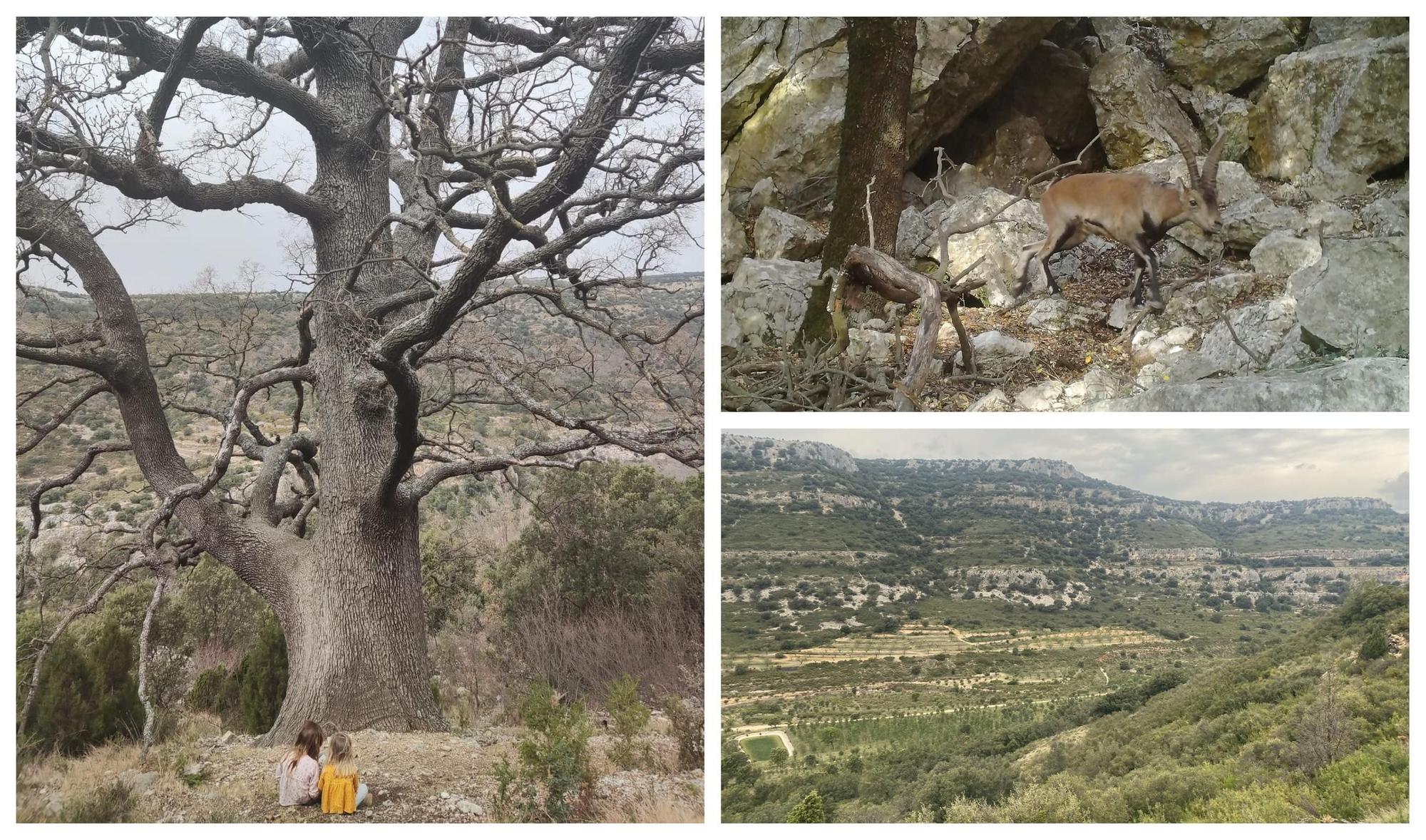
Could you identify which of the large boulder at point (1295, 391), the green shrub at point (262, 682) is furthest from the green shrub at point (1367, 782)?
the green shrub at point (262, 682)

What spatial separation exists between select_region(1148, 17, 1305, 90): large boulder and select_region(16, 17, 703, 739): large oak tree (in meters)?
2.50

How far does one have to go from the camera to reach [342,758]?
391 cm

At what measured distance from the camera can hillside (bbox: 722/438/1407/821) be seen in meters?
3.55

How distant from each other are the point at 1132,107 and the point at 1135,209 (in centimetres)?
125

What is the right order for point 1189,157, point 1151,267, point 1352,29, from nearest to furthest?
point 1189,157 → point 1151,267 → point 1352,29

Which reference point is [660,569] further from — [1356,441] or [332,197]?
[1356,441]

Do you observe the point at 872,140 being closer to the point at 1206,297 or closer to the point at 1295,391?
the point at 1206,297

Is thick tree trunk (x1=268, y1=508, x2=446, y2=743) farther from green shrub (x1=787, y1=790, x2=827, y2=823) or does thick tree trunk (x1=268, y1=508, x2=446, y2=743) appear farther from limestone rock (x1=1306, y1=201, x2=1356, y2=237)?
limestone rock (x1=1306, y1=201, x2=1356, y2=237)

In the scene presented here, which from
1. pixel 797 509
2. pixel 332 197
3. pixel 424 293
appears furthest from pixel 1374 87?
pixel 332 197

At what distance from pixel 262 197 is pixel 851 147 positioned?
3471 mm

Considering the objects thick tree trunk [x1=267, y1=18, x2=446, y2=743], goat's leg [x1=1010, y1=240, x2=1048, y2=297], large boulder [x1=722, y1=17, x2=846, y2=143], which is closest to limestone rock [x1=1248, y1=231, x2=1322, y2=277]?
goat's leg [x1=1010, y1=240, x2=1048, y2=297]

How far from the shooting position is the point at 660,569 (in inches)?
224

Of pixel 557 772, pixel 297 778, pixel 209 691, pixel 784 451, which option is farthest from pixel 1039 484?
pixel 209 691

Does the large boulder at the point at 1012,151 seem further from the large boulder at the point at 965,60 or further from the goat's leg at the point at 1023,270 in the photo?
the goat's leg at the point at 1023,270
